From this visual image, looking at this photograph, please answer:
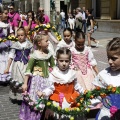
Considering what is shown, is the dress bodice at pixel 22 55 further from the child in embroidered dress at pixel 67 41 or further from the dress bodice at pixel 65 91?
the dress bodice at pixel 65 91

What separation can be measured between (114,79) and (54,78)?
1047 mm

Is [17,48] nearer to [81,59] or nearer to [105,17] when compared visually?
[81,59]

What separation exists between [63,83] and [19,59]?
7.95ft

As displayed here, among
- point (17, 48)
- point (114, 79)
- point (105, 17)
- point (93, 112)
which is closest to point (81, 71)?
point (93, 112)

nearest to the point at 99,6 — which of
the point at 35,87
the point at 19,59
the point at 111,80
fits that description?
the point at 19,59

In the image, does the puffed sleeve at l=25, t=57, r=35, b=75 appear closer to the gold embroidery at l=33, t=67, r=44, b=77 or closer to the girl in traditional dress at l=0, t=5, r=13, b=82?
the gold embroidery at l=33, t=67, r=44, b=77

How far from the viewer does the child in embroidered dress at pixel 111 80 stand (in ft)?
10.6

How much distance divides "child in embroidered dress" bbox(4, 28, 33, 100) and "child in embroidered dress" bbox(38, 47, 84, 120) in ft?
6.91

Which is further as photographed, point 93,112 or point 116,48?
point 93,112

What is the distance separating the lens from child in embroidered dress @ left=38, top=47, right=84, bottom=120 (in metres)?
4.10

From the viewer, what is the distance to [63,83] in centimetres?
419

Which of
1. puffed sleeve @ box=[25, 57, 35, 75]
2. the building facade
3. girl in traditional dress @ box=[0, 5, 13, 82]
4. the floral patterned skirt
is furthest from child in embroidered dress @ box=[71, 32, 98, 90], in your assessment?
the building facade

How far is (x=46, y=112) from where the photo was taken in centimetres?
427

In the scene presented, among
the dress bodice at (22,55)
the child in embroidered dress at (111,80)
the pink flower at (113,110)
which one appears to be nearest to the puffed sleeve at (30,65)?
the dress bodice at (22,55)
